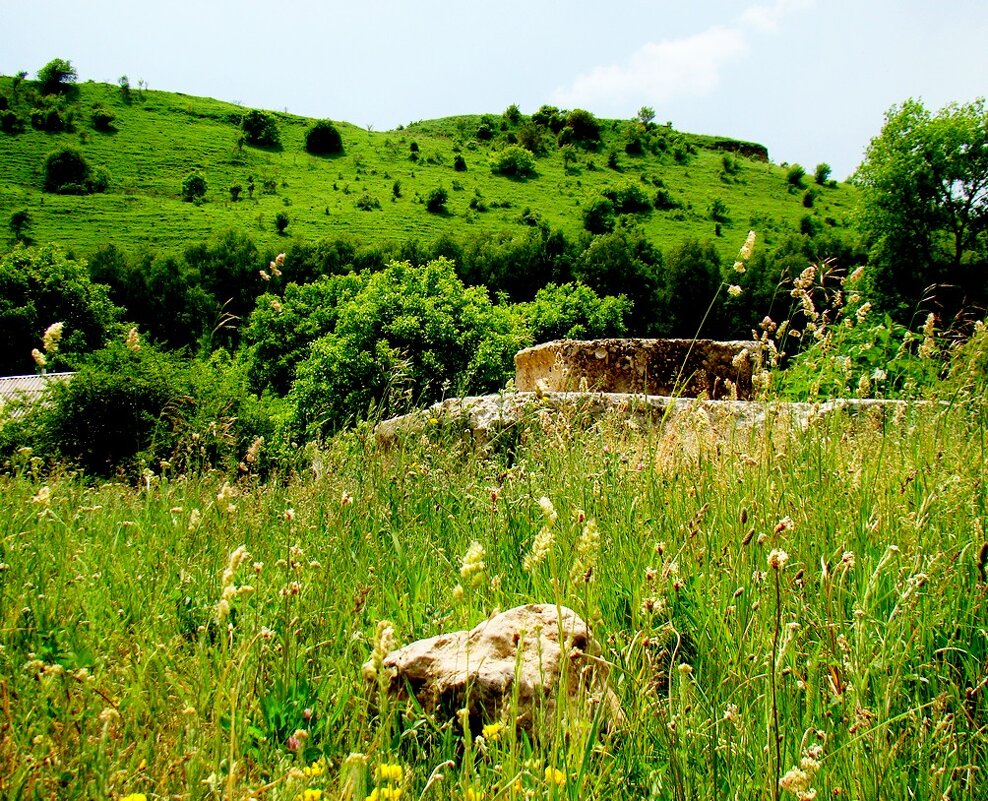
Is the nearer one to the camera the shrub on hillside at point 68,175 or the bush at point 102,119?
the shrub on hillside at point 68,175

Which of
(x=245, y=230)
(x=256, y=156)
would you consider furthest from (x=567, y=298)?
(x=256, y=156)

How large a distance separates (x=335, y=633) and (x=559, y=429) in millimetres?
2062

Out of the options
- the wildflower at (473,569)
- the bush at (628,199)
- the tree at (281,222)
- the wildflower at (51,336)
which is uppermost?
the bush at (628,199)

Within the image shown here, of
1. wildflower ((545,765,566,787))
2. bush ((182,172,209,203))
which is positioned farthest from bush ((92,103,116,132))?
wildflower ((545,765,566,787))

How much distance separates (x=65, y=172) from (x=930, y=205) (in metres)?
82.9

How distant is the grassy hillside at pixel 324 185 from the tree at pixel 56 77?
2209mm

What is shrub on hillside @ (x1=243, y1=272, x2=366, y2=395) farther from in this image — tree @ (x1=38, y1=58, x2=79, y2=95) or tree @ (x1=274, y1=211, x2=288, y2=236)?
tree @ (x1=38, y1=58, x2=79, y2=95)

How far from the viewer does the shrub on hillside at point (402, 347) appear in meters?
15.3

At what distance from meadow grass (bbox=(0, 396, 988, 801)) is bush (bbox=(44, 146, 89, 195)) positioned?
8562 cm

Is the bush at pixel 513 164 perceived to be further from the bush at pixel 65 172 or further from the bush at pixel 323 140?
the bush at pixel 65 172

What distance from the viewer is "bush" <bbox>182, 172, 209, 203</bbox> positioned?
77750mm

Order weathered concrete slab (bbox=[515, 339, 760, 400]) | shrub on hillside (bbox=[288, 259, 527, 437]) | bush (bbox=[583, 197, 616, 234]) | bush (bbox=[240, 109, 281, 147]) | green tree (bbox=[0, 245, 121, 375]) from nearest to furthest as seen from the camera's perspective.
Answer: weathered concrete slab (bbox=[515, 339, 760, 400])
shrub on hillside (bbox=[288, 259, 527, 437])
green tree (bbox=[0, 245, 121, 375])
bush (bbox=[583, 197, 616, 234])
bush (bbox=[240, 109, 281, 147])

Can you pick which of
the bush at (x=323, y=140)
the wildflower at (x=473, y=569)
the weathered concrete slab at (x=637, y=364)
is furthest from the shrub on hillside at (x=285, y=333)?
the bush at (x=323, y=140)

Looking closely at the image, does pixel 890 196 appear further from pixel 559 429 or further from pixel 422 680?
pixel 422 680
